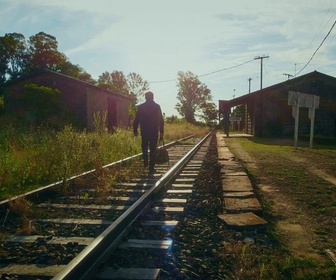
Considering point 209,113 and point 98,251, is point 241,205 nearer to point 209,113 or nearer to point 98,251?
point 98,251

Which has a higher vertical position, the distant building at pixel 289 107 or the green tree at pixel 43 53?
the green tree at pixel 43 53

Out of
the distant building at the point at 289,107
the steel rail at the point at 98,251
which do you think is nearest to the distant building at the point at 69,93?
the distant building at the point at 289,107

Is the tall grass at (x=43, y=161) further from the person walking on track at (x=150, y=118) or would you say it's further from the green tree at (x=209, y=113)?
the green tree at (x=209, y=113)

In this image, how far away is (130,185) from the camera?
651cm

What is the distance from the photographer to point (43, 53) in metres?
59.2

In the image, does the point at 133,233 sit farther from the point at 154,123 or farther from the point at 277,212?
the point at 154,123

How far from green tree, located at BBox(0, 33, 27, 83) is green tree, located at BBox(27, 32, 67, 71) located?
1273 millimetres

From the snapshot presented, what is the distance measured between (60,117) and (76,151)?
1735cm

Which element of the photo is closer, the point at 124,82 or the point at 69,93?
the point at 69,93

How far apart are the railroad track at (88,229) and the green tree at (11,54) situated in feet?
185

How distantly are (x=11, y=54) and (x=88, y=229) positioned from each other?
61.2 meters

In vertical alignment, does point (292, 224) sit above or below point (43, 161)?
below

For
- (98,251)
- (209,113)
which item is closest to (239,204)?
(98,251)

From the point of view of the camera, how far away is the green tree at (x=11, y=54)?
56.8 m
